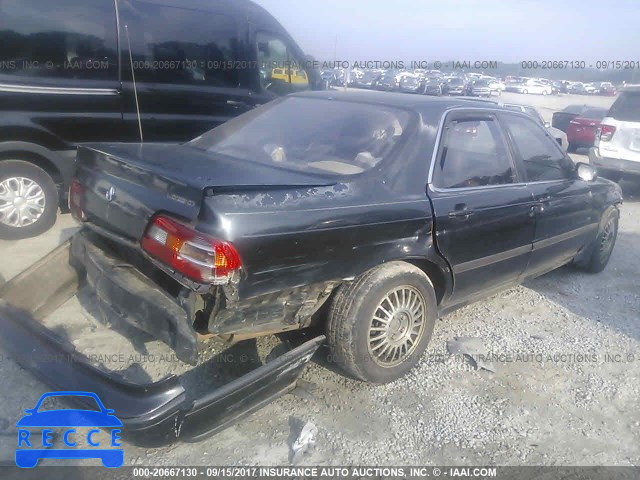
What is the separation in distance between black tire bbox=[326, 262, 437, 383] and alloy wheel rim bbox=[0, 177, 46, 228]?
3.59 m

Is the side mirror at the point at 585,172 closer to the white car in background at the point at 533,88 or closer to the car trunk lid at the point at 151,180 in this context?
the car trunk lid at the point at 151,180

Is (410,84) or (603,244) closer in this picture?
(603,244)

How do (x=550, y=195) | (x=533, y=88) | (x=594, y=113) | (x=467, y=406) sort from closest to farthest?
1. (x=467, y=406)
2. (x=550, y=195)
3. (x=594, y=113)
4. (x=533, y=88)

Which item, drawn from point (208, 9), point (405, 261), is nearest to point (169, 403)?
point (405, 261)

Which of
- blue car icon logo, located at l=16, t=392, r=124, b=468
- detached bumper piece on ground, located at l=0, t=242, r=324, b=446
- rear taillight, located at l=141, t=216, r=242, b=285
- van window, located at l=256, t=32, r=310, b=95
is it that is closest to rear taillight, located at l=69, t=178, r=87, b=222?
detached bumper piece on ground, located at l=0, t=242, r=324, b=446

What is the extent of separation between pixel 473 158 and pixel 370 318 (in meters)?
1.36

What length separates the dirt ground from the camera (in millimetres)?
2596

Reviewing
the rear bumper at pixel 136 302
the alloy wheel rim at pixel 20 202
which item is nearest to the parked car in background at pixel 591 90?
the alloy wheel rim at pixel 20 202

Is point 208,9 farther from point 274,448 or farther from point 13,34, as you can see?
point 274,448

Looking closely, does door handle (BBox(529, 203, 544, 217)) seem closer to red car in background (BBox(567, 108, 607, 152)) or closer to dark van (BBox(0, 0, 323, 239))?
dark van (BBox(0, 0, 323, 239))

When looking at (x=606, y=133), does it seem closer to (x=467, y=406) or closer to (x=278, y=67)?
(x=278, y=67)

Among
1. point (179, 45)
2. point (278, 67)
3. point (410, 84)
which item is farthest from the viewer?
point (410, 84)

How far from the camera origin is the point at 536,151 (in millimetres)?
4094

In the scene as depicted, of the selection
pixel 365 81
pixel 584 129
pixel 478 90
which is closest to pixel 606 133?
pixel 584 129
